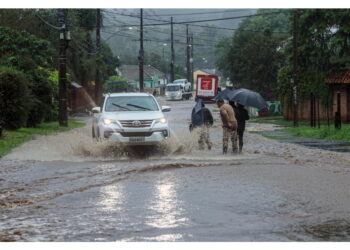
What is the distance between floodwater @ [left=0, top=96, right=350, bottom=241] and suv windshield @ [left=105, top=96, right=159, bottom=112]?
1.17 m

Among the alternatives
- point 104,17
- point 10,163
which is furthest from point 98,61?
point 10,163

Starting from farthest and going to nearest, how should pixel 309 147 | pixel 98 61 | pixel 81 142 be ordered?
pixel 98 61 < pixel 309 147 < pixel 81 142

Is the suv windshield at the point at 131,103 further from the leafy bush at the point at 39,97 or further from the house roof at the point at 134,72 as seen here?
the house roof at the point at 134,72

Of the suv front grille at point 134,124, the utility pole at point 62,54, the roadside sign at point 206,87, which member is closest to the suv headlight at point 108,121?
the suv front grille at point 134,124

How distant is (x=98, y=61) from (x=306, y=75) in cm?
1990

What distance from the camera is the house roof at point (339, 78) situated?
35938 mm

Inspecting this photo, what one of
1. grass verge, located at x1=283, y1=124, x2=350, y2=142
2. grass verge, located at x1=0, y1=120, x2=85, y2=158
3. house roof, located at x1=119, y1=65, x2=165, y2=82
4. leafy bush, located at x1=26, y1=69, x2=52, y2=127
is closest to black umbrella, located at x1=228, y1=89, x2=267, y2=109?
grass verge, located at x1=283, y1=124, x2=350, y2=142

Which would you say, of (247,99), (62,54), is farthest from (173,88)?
(247,99)

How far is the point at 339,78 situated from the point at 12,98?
61.1 ft

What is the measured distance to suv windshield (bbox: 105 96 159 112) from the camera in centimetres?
1889

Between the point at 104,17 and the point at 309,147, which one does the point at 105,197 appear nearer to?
the point at 309,147

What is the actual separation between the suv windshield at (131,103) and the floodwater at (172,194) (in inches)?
46.0

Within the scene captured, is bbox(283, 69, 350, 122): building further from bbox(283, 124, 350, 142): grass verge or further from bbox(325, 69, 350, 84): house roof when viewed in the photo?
bbox(283, 124, 350, 142): grass verge

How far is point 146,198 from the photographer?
36.7 feet
